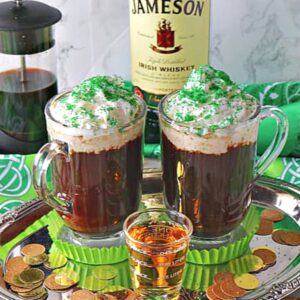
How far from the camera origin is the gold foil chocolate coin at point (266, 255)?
3.06 ft

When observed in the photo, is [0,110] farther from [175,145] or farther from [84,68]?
[175,145]

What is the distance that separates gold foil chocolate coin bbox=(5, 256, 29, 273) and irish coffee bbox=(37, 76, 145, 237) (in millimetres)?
70

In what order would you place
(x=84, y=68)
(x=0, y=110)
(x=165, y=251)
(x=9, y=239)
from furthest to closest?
(x=84, y=68) < (x=0, y=110) < (x=9, y=239) < (x=165, y=251)

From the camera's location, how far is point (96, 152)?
87 cm

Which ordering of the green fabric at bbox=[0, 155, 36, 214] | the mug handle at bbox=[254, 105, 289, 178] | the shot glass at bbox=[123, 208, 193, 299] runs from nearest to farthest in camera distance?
1. the shot glass at bbox=[123, 208, 193, 299]
2. the mug handle at bbox=[254, 105, 289, 178]
3. the green fabric at bbox=[0, 155, 36, 214]

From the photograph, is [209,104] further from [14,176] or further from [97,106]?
[14,176]

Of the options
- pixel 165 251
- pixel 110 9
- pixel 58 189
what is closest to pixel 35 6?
pixel 110 9

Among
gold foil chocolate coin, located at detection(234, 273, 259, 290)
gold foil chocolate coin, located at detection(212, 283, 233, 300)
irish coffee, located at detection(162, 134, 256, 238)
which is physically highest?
irish coffee, located at detection(162, 134, 256, 238)

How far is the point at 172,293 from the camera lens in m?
0.87

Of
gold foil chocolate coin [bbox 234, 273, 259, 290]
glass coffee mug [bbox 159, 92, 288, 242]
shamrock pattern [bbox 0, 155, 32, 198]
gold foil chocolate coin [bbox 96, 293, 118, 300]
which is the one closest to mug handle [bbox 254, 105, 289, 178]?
glass coffee mug [bbox 159, 92, 288, 242]

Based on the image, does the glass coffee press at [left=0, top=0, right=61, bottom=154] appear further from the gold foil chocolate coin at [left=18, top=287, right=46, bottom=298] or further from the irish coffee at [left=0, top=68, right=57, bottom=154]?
the gold foil chocolate coin at [left=18, top=287, right=46, bottom=298]

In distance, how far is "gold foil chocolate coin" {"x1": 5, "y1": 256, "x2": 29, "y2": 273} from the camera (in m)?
0.92

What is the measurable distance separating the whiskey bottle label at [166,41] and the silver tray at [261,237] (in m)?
0.15

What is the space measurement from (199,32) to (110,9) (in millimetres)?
205
